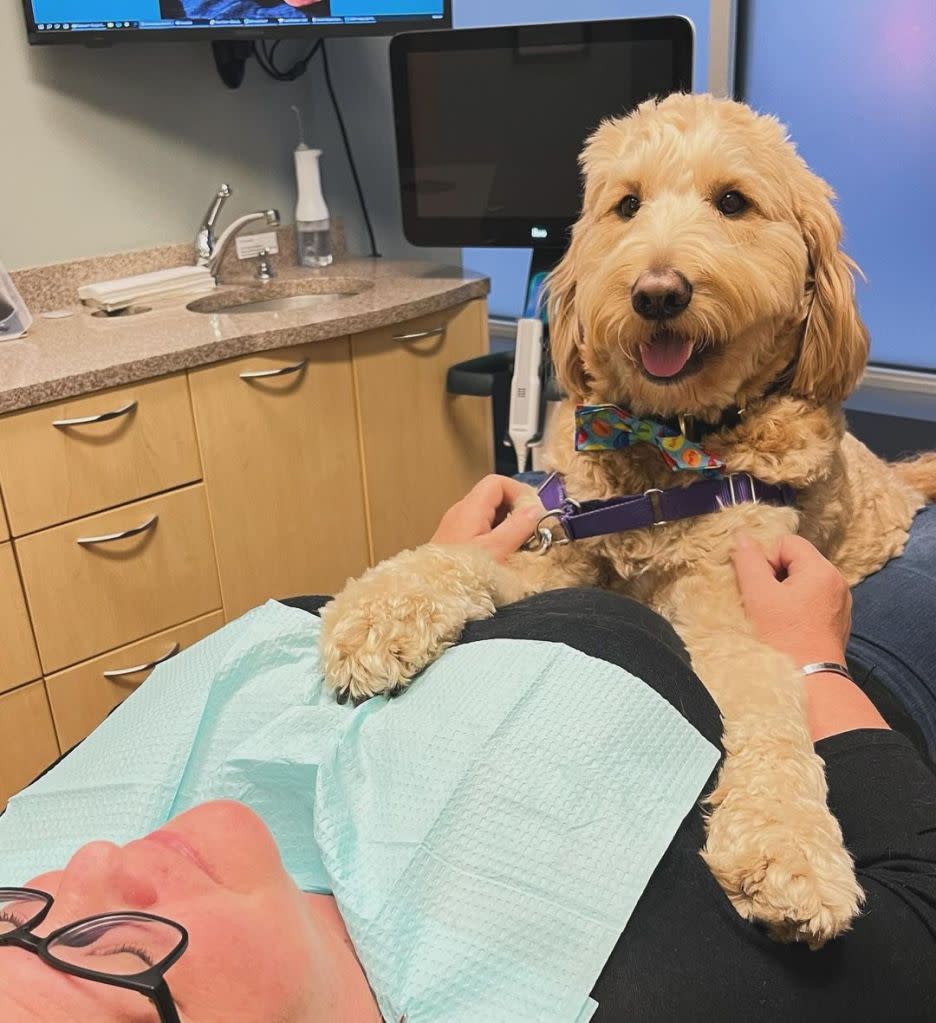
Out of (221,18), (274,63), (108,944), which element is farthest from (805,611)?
(274,63)

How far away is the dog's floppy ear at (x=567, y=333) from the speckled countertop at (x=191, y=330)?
39.2 inches

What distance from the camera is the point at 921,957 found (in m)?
0.73

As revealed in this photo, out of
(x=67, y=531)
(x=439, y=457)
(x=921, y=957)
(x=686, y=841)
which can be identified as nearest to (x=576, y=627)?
(x=686, y=841)

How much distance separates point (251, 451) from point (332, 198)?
112 cm

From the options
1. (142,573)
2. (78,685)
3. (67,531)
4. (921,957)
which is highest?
(921,957)

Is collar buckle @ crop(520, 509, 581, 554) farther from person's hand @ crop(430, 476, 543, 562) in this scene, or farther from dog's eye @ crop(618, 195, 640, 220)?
dog's eye @ crop(618, 195, 640, 220)

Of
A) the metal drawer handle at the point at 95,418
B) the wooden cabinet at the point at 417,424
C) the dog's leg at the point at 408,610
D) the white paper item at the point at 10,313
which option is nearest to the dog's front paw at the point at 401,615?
the dog's leg at the point at 408,610

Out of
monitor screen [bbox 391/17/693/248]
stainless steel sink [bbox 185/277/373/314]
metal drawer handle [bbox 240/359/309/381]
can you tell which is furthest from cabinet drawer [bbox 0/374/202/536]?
monitor screen [bbox 391/17/693/248]

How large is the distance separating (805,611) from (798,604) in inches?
0.4

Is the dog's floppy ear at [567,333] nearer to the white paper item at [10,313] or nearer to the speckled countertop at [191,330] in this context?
the speckled countertop at [191,330]

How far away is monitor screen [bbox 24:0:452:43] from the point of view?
Answer: 2.32 m

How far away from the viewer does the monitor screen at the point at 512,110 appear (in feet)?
7.00

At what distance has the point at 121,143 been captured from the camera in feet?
8.52

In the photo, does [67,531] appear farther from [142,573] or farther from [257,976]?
[257,976]
